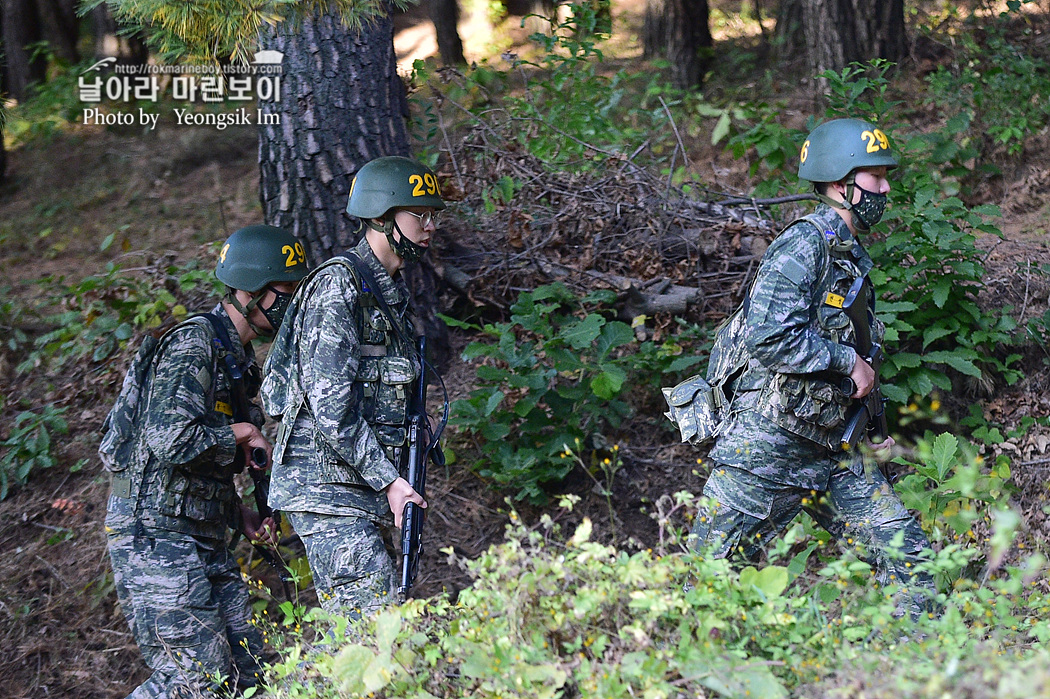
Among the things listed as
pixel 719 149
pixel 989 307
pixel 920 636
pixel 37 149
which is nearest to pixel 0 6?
pixel 37 149

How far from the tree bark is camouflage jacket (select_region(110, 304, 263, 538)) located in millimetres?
10184

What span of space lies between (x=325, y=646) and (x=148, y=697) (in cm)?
136

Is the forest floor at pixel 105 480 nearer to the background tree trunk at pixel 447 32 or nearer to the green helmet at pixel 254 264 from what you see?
the green helmet at pixel 254 264

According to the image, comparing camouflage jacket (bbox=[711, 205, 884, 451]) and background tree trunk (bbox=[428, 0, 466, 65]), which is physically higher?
background tree trunk (bbox=[428, 0, 466, 65])

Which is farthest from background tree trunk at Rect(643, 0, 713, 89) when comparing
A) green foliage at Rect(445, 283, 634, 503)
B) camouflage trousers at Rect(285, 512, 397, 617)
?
camouflage trousers at Rect(285, 512, 397, 617)

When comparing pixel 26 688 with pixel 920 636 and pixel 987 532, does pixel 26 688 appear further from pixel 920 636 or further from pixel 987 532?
pixel 987 532

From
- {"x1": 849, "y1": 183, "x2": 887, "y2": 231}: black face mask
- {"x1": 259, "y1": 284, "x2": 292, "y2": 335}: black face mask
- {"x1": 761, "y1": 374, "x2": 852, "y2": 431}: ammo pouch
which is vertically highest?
{"x1": 849, "y1": 183, "x2": 887, "y2": 231}: black face mask

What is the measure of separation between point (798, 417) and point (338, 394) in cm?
199

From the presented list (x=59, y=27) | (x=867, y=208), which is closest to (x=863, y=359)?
(x=867, y=208)

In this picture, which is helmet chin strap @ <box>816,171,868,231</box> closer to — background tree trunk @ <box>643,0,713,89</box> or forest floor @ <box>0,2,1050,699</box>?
forest floor @ <box>0,2,1050,699</box>

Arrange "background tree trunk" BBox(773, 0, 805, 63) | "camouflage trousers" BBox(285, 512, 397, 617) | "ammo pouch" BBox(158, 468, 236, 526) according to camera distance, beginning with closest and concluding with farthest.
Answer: "camouflage trousers" BBox(285, 512, 397, 617) < "ammo pouch" BBox(158, 468, 236, 526) < "background tree trunk" BBox(773, 0, 805, 63)

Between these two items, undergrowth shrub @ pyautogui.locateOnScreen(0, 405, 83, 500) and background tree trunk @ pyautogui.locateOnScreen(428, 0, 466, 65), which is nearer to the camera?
undergrowth shrub @ pyautogui.locateOnScreen(0, 405, 83, 500)

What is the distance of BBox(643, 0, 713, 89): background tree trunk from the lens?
35.4 feet

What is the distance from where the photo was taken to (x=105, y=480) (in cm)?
599
